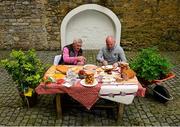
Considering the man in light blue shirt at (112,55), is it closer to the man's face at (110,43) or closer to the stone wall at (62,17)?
the man's face at (110,43)

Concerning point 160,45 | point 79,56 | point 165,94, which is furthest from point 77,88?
point 160,45

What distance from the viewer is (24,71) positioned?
5285 millimetres

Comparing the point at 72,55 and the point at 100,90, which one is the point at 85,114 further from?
the point at 72,55

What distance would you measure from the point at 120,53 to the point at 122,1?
14.9 ft

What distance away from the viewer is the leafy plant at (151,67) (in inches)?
219

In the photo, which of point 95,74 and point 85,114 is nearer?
point 95,74

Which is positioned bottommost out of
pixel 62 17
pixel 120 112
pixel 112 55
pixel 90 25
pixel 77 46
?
pixel 120 112

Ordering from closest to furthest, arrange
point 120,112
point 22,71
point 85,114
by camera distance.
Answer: point 120,112
point 22,71
point 85,114

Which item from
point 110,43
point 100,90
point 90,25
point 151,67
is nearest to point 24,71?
point 100,90

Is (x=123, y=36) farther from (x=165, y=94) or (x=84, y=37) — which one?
(x=165, y=94)

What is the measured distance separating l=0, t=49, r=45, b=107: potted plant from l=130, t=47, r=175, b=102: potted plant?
2.25 metres

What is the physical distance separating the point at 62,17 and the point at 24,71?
5.34 m

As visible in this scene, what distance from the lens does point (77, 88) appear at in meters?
4.67

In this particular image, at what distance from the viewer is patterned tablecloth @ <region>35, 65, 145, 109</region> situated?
4.61 metres
